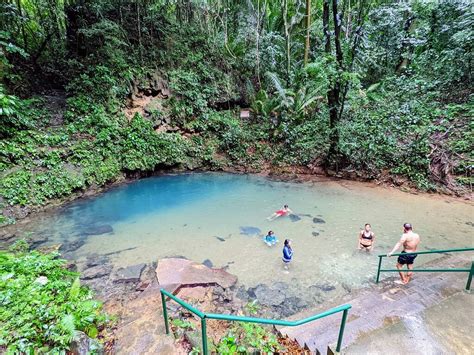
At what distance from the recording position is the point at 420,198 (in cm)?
930

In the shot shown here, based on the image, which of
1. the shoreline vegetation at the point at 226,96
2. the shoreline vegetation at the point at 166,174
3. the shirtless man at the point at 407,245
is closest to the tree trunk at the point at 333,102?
the shoreline vegetation at the point at 226,96

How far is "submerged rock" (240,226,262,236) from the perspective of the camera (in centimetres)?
766

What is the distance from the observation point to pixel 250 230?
783 centimetres

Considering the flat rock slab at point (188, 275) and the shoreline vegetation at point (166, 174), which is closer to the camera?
the flat rock slab at point (188, 275)

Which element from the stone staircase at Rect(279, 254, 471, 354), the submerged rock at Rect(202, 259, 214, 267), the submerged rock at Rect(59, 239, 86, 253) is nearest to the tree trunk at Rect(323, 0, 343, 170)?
the stone staircase at Rect(279, 254, 471, 354)

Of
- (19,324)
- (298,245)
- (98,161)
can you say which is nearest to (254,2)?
(98,161)

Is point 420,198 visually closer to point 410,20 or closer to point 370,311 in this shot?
point 370,311

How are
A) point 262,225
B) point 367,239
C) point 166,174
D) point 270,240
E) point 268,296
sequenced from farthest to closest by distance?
point 166,174, point 262,225, point 270,240, point 367,239, point 268,296

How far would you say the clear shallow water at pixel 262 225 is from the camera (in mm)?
6105

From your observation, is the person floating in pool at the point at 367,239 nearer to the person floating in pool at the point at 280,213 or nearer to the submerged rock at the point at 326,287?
the submerged rock at the point at 326,287

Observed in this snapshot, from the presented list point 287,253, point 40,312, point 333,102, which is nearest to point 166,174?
point 333,102

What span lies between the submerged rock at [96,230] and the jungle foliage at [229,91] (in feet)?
9.28

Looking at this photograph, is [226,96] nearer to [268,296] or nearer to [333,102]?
[333,102]

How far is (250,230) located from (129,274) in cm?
362
